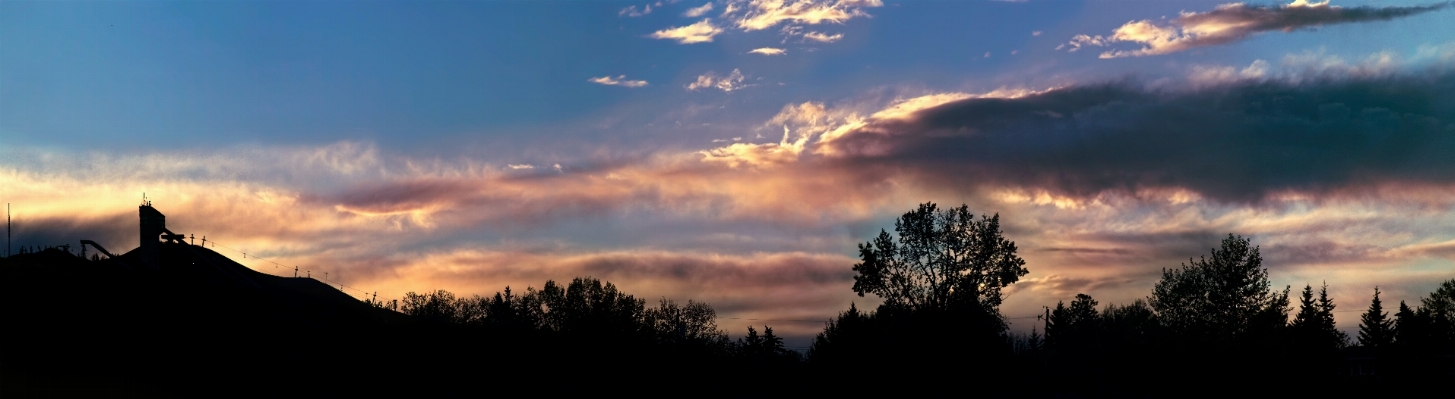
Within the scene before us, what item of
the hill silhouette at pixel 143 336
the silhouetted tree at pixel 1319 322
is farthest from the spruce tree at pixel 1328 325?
the hill silhouette at pixel 143 336

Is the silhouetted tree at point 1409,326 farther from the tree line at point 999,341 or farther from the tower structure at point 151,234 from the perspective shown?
the tower structure at point 151,234

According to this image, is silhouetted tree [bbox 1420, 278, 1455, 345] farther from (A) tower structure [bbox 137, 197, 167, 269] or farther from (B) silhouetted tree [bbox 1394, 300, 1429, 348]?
(A) tower structure [bbox 137, 197, 167, 269]

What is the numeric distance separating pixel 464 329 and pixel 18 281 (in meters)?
12.7

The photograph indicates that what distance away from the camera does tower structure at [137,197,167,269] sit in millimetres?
47281

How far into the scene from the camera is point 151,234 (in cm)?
4772

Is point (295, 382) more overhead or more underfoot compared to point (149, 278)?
more underfoot

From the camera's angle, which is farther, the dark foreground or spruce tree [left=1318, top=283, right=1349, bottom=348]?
spruce tree [left=1318, top=283, right=1349, bottom=348]

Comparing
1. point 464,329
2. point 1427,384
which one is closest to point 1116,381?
point 1427,384

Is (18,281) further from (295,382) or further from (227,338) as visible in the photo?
(295,382)

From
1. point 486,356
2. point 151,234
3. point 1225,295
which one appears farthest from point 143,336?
point 1225,295

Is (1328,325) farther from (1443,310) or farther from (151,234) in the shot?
(151,234)

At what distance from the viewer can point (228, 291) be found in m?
34.5

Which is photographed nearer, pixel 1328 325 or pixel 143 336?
pixel 143 336

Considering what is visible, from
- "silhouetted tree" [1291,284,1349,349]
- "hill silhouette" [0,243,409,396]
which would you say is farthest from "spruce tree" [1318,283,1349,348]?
"hill silhouette" [0,243,409,396]
